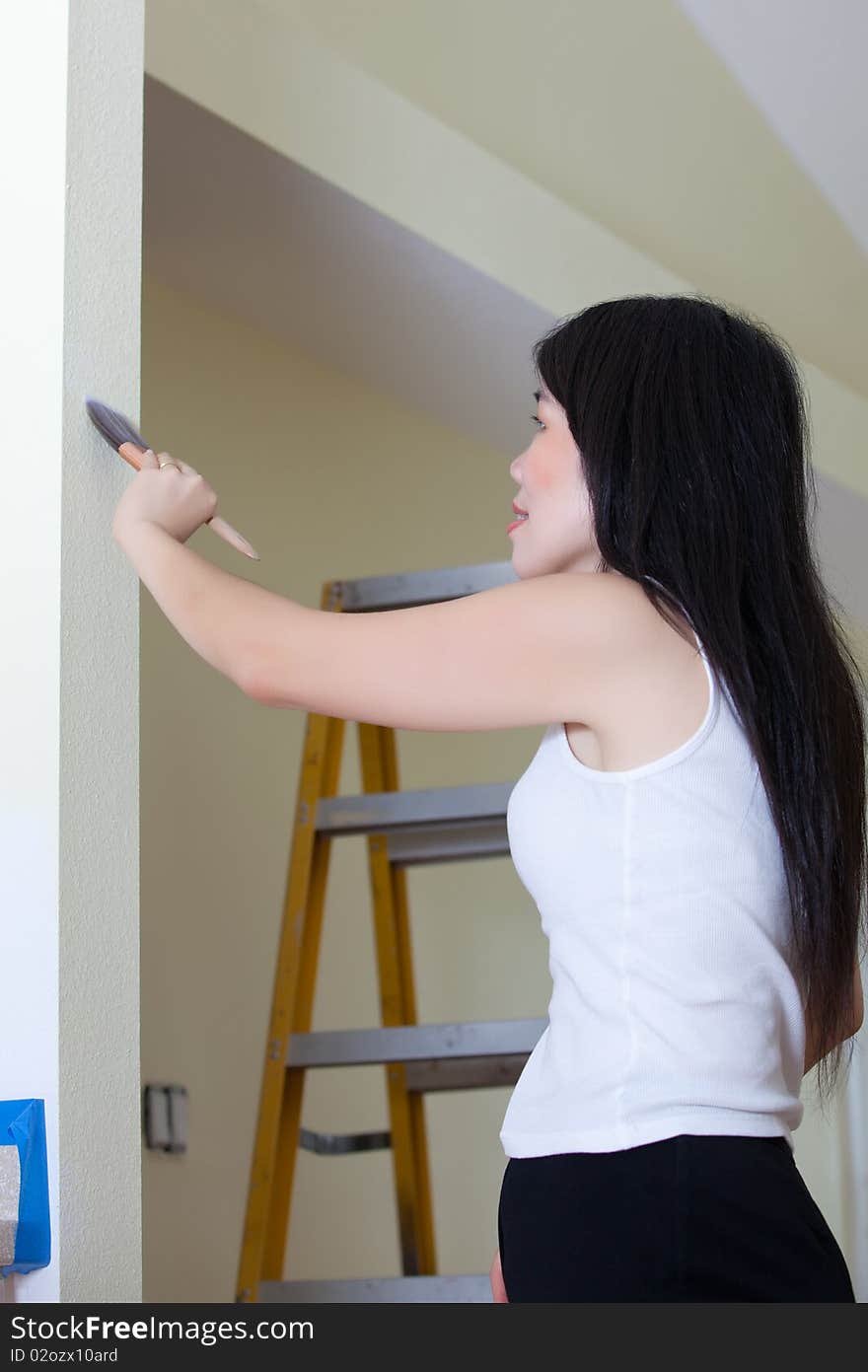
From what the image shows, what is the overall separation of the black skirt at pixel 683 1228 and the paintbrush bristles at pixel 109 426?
2.24ft

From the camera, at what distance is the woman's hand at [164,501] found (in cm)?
127

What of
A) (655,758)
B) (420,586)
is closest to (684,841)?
(655,758)

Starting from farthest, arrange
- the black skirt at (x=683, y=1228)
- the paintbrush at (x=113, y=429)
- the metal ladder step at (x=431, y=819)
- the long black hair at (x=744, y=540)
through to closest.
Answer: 1. the metal ladder step at (x=431, y=819)
2. the paintbrush at (x=113, y=429)
3. the long black hair at (x=744, y=540)
4. the black skirt at (x=683, y=1228)

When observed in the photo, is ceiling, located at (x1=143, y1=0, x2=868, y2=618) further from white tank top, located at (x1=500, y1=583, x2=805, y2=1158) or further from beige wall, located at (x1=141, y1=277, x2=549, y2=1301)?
white tank top, located at (x1=500, y1=583, x2=805, y2=1158)

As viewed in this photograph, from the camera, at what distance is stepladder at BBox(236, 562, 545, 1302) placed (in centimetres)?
228

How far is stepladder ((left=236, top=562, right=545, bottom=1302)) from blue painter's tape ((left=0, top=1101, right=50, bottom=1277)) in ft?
3.50

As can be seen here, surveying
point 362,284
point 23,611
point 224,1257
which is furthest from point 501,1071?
point 23,611

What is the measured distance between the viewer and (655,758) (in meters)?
1.11

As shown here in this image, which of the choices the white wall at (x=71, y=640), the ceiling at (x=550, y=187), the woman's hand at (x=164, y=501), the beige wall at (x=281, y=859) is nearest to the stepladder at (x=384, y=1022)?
the beige wall at (x=281, y=859)

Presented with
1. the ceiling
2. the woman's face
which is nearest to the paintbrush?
the woman's face

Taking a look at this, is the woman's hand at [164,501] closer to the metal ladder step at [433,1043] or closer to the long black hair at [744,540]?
the long black hair at [744,540]

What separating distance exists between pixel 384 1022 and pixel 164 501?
166 centimetres

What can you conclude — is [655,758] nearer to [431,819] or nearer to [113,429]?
[113,429]

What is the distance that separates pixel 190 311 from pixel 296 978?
145cm
